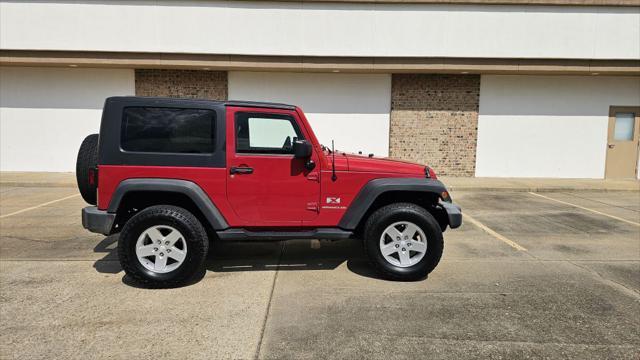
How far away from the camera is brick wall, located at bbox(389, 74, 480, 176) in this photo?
13.8 metres

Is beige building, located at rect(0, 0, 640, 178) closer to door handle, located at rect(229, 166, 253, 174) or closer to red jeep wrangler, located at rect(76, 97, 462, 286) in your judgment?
red jeep wrangler, located at rect(76, 97, 462, 286)

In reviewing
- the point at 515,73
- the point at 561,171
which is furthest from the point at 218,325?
Answer: the point at 561,171

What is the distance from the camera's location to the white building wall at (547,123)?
13.9 meters

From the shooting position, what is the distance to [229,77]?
1374 cm

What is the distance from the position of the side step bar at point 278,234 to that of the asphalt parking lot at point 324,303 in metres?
0.47

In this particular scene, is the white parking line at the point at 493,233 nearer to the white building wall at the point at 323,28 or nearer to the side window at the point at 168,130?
the side window at the point at 168,130

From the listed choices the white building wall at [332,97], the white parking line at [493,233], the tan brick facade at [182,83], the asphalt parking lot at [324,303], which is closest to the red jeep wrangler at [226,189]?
the asphalt parking lot at [324,303]

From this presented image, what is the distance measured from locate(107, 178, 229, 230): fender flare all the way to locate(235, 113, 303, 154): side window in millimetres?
685

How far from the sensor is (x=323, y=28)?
1270cm

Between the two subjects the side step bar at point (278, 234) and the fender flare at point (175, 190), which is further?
the side step bar at point (278, 234)

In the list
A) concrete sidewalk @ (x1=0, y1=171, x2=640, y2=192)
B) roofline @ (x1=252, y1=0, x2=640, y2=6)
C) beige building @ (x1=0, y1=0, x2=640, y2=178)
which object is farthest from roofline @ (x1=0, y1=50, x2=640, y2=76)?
concrete sidewalk @ (x1=0, y1=171, x2=640, y2=192)

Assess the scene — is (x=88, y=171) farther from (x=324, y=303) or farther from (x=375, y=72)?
(x=375, y=72)

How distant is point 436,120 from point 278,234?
10556 mm

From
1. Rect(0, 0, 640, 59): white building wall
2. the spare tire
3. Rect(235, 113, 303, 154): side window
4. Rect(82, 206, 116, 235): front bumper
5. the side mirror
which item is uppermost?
Rect(0, 0, 640, 59): white building wall
